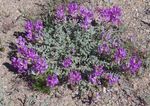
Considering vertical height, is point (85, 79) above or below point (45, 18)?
below

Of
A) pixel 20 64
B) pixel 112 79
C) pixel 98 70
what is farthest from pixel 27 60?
pixel 112 79

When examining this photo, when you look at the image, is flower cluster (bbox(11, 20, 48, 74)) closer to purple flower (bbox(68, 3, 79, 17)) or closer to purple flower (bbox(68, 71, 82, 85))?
purple flower (bbox(68, 71, 82, 85))

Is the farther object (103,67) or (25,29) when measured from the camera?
(25,29)

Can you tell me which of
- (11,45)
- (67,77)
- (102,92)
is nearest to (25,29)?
(11,45)

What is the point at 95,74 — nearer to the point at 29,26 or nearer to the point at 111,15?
the point at 111,15

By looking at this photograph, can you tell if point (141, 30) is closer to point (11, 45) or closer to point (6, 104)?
point (11, 45)

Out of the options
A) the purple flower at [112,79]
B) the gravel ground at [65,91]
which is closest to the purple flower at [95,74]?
the purple flower at [112,79]

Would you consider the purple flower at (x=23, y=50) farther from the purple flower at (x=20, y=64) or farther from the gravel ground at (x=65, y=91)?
the gravel ground at (x=65, y=91)

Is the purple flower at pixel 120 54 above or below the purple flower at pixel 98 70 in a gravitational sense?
above
